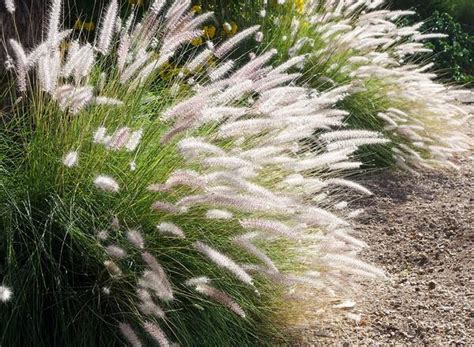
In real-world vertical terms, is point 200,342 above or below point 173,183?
below

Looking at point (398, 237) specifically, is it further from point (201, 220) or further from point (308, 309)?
point (201, 220)

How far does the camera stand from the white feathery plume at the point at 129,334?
2.41 m

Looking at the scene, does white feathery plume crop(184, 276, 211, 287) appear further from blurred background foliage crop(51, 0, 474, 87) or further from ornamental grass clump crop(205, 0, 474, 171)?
blurred background foliage crop(51, 0, 474, 87)

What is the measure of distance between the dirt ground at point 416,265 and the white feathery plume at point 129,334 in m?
0.86

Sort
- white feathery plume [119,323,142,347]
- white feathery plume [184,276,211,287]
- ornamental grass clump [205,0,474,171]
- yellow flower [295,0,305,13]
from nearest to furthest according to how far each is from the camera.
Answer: white feathery plume [119,323,142,347]
white feathery plume [184,276,211,287]
ornamental grass clump [205,0,474,171]
yellow flower [295,0,305,13]

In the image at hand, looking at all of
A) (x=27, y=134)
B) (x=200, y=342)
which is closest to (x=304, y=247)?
(x=200, y=342)

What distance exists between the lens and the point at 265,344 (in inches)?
117

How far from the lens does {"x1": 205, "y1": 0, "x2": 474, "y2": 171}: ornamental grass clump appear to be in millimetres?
5777

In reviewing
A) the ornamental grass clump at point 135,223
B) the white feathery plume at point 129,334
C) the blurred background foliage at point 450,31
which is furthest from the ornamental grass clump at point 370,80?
the white feathery plume at point 129,334

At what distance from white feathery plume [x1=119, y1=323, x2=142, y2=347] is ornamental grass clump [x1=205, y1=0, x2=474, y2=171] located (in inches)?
129

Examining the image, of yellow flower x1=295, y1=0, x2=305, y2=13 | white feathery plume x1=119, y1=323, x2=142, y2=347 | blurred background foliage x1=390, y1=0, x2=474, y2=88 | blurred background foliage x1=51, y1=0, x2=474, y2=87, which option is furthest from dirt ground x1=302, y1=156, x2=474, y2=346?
blurred background foliage x1=390, y1=0, x2=474, y2=88

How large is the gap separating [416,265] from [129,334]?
2078mm

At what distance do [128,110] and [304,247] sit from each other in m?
0.93

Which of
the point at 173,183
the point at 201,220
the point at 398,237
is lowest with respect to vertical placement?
the point at 398,237
